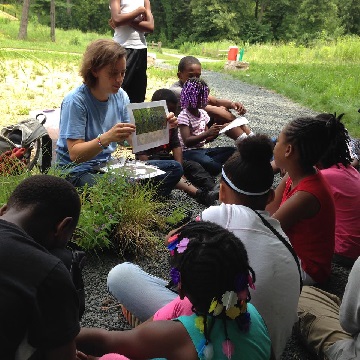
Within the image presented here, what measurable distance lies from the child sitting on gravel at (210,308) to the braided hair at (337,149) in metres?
1.66

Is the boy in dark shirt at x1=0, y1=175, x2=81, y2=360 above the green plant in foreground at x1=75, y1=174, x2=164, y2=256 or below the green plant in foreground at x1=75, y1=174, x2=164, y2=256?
above

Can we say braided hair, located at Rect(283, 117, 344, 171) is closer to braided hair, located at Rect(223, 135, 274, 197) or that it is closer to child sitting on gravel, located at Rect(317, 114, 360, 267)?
child sitting on gravel, located at Rect(317, 114, 360, 267)

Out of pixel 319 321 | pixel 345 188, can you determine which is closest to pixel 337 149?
pixel 345 188

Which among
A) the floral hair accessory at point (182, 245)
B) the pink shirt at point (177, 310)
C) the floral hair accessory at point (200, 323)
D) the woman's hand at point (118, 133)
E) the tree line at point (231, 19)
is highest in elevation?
the floral hair accessory at point (182, 245)

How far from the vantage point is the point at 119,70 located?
342 centimetres

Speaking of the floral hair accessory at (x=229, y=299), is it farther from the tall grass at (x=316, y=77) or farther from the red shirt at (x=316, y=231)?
the tall grass at (x=316, y=77)

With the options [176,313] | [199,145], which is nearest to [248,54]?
[199,145]

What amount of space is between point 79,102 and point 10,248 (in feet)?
7.52

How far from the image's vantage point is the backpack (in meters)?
3.75

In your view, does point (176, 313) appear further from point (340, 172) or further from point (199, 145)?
point (199, 145)

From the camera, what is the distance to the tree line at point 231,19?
4550 cm

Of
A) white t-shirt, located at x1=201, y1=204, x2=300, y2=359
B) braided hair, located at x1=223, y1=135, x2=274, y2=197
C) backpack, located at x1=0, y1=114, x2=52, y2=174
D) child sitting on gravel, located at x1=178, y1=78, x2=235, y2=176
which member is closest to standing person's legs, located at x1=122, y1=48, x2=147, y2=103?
child sitting on gravel, located at x1=178, y1=78, x2=235, y2=176

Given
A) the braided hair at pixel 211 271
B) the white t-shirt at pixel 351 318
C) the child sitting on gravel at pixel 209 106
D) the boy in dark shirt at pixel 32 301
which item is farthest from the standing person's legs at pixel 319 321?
the child sitting on gravel at pixel 209 106

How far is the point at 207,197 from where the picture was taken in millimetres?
4078
